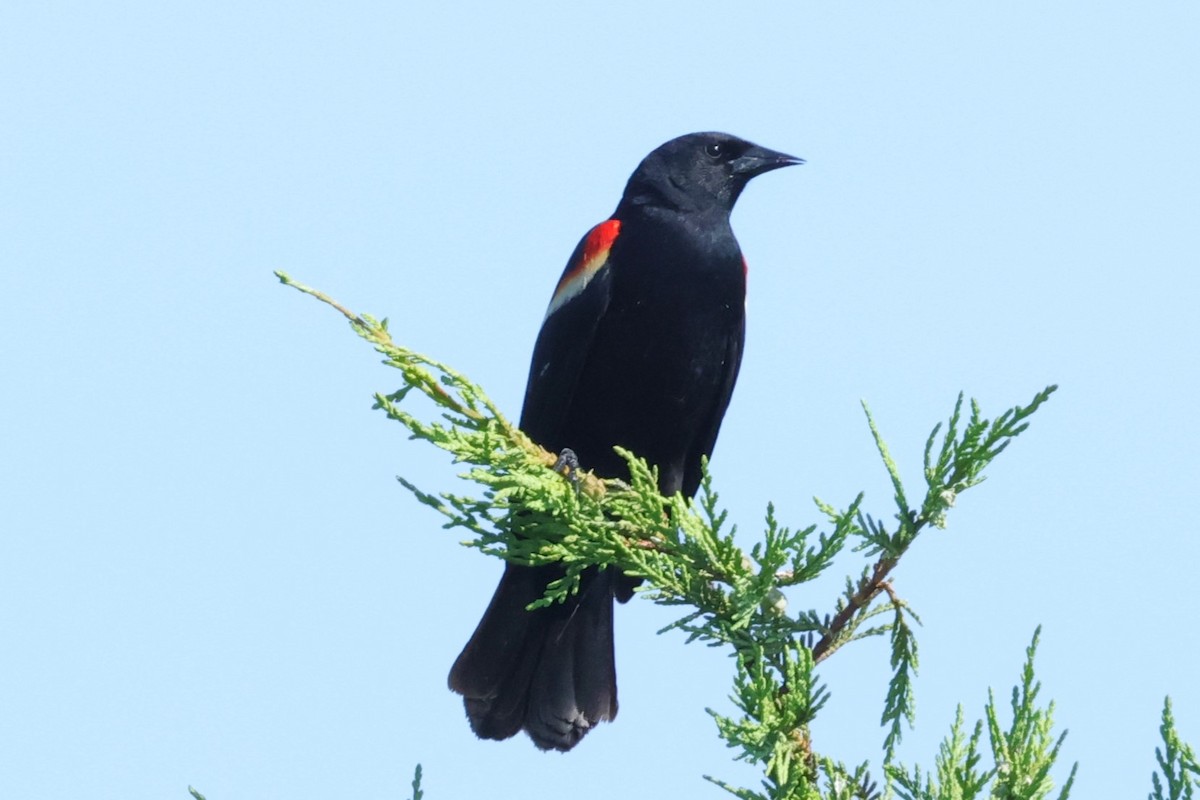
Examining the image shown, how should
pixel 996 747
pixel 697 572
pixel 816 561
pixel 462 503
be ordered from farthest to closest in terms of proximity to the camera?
pixel 462 503, pixel 697 572, pixel 816 561, pixel 996 747

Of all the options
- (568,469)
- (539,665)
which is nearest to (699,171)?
(539,665)

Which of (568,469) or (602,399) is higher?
(602,399)

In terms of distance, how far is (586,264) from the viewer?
443 centimetres

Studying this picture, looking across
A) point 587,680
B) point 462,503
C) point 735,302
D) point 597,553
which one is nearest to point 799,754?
point 597,553

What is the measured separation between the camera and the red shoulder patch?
173 inches

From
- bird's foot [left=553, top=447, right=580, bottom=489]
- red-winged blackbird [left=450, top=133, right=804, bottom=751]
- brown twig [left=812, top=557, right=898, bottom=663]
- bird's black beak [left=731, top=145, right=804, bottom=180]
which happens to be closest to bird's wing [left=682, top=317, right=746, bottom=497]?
red-winged blackbird [left=450, top=133, right=804, bottom=751]

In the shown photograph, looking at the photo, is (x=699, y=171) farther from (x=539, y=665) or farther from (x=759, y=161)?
(x=539, y=665)

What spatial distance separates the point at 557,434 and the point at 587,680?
773 mm

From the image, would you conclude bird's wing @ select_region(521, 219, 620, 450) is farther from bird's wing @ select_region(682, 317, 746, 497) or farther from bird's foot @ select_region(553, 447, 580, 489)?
bird's foot @ select_region(553, 447, 580, 489)

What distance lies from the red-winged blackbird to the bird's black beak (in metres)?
0.51

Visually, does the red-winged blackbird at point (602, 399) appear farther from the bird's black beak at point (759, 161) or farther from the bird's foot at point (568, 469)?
the bird's foot at point (568, 469)

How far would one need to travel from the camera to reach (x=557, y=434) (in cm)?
438

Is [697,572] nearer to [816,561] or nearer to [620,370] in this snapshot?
[816,561]

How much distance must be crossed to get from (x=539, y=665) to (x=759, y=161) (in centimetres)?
203
